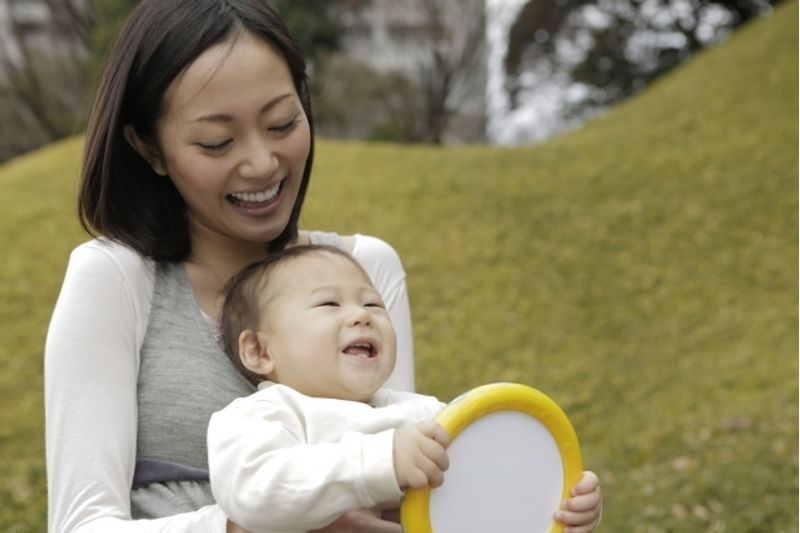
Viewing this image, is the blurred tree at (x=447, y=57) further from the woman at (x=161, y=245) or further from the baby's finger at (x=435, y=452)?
the baby's finger at (x=435, y=452)

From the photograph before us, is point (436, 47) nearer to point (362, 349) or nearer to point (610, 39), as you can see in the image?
point (610, 39)

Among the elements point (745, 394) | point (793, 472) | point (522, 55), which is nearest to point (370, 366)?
point (793, 472)

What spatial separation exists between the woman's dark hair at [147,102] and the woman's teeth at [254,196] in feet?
0.52

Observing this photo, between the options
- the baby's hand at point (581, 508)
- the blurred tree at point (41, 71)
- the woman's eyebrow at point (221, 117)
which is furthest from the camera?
the blurred tree at point (41, 71)

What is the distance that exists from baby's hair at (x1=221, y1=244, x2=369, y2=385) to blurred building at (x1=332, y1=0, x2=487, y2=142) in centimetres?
1391

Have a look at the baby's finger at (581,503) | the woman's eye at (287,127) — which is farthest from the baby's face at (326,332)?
the baby's finger at (581,503)

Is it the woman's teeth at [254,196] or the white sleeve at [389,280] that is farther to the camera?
the white sleeve at [389,280]

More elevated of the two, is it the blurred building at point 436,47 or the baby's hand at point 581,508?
the baby's hand at point 581,508

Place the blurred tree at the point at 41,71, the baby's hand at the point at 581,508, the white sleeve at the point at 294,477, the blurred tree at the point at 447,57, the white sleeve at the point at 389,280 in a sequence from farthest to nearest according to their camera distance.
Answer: the blurred tree at the point at 447,57, the blurred tree at the point at 41,71, the white sleeve at the point at 389,280, the baby's hand at the point at 581,508, the white sleeve at the point at 294,477

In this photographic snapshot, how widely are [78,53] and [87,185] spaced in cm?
1396

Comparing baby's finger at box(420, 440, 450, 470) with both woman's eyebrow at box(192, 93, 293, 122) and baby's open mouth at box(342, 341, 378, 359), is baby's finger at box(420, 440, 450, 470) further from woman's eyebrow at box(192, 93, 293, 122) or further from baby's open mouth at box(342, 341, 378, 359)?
woman's eyebrow at box(192, 93, 293, 122)

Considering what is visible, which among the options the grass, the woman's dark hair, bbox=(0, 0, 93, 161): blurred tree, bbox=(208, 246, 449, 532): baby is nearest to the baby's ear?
bbox=(208, 246, 449, 532): baby

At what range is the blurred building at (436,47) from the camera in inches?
606

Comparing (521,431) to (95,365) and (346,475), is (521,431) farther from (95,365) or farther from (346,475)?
(95,365)
